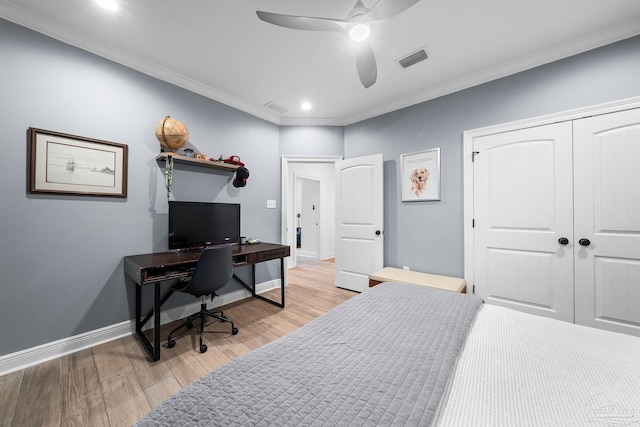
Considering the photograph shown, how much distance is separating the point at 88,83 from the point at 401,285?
317 centimetres

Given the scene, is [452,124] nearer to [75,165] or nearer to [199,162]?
[199,162]

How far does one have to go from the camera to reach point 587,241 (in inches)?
81.2

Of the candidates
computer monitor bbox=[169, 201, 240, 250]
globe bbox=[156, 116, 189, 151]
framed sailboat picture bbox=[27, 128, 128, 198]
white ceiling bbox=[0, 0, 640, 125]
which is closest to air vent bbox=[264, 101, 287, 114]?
white ceiling bbox=[0, 0, 640, 125]

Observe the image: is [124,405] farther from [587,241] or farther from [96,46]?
[587,241]

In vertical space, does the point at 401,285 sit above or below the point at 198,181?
below

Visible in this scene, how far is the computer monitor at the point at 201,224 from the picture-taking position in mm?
2410

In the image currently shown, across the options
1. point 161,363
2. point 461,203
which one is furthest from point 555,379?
point 161,363

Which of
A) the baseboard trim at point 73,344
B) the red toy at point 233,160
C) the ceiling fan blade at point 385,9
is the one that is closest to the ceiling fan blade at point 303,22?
the ceiling fan blade at point 385,9

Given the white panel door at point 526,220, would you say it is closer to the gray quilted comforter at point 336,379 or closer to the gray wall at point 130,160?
the gray wall at point 130,160

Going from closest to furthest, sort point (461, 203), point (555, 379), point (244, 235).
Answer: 1. point (555, 379)
2. point (461, 203)
3. point (244, 235)

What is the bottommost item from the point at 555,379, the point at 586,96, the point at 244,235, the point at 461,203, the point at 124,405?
the point at 124,405

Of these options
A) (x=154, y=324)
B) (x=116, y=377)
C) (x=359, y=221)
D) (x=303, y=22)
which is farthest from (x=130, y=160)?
(x=359, y=221)

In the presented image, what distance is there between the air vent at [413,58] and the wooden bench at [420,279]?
2320mm

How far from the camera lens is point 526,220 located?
92.3 inches
